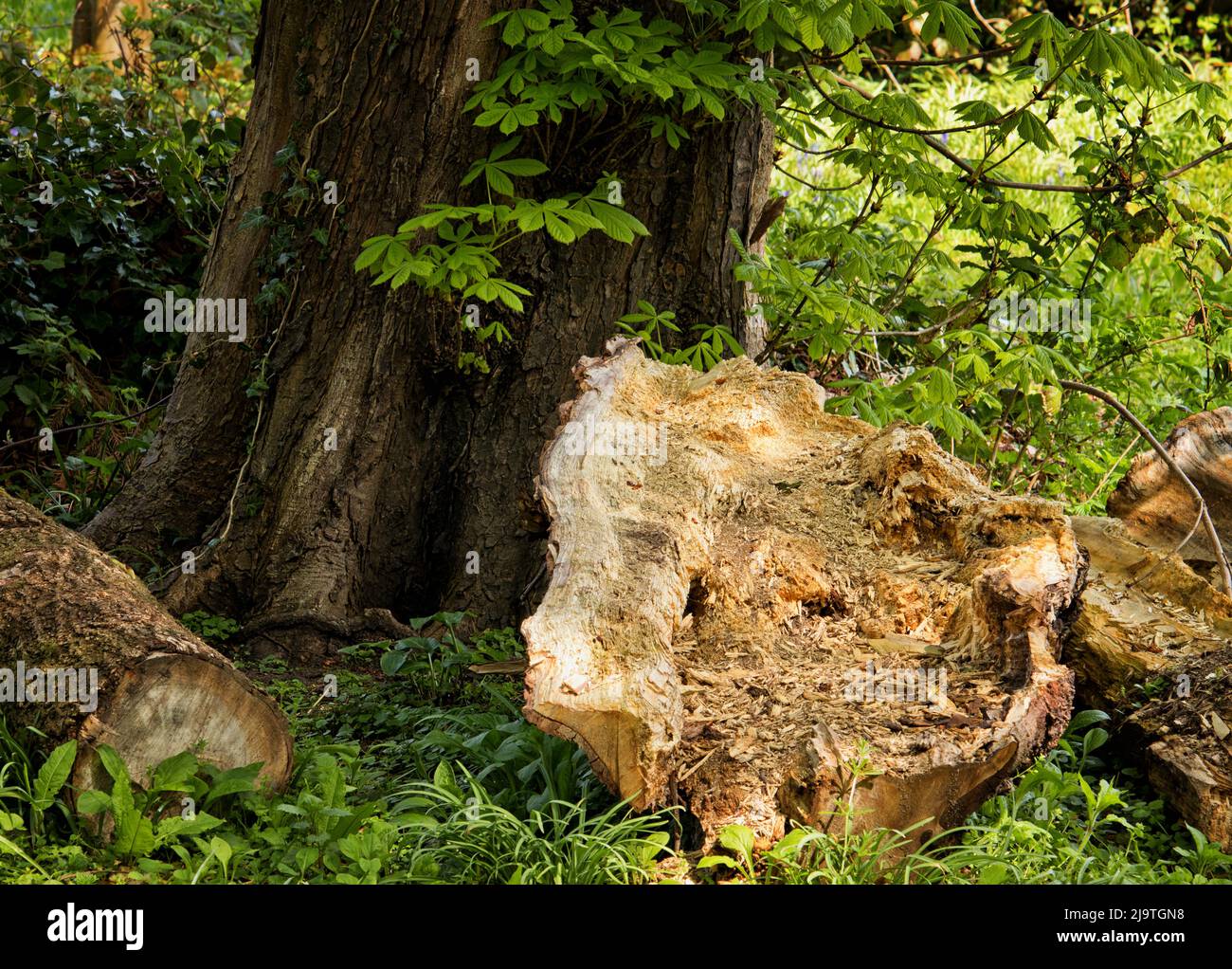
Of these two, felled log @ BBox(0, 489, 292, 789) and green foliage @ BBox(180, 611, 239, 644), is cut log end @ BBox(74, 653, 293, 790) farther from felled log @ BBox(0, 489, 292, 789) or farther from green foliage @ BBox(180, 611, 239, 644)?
green foliage @ BBox(180, 611, 239, 644)

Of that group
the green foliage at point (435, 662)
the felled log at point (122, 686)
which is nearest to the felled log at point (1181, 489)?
the green foliage at point (435, 662)

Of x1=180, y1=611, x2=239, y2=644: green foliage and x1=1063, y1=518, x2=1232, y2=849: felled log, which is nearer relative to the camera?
x1=1063, y1=518, x2=1232, y2=849: felled log

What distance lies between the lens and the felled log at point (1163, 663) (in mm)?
3021

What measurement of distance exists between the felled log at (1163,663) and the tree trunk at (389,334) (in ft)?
5.63

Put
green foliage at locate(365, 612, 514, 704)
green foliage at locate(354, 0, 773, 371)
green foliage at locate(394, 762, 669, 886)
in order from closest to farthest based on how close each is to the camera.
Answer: green foliage at locate(394, 762, 669, 886)
green foliage at locate(354, 0, 773, 371)
green foliage at locate(365, 612, 514, 704)

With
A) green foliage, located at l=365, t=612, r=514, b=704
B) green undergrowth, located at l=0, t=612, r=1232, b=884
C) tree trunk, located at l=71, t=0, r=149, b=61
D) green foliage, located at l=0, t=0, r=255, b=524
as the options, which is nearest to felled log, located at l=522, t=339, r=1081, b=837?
green undergrowth, located at l=0, t=612, r=1232, b=884

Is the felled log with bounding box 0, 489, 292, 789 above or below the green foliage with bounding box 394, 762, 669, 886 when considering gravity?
above

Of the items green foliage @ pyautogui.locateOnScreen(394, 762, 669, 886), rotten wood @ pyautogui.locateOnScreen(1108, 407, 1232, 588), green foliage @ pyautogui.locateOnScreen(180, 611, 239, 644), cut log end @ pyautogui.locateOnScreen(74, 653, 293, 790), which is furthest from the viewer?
rotten wood @ pyautogui.locateOnScreen(1108, 407, 1232, 588)

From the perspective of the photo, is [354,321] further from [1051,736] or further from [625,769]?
[1051,736]

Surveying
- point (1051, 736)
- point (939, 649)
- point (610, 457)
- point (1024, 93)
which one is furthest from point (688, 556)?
point (1024, 93)

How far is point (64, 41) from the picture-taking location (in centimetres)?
1058

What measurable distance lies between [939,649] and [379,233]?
2377 millimetres

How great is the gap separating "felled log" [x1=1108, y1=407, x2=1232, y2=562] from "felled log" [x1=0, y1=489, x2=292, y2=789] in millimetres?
3030

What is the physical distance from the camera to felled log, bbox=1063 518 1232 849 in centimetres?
302
